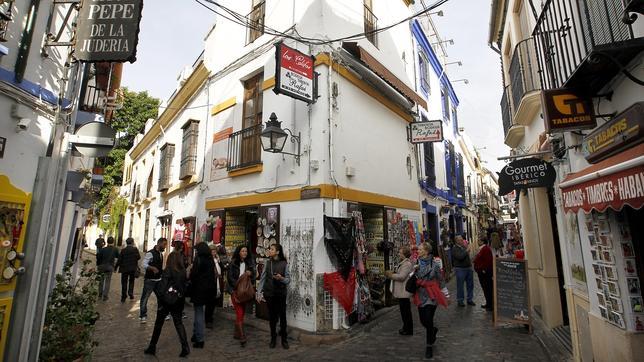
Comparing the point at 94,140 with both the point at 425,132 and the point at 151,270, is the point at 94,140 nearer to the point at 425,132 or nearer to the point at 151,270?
Answer: the point at 151,270

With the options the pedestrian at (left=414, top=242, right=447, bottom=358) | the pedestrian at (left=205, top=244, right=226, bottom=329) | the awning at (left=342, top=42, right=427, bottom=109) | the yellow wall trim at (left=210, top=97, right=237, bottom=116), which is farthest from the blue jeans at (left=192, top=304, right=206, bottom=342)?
the awning at (left=342, top=42, right=427, bottom=109)

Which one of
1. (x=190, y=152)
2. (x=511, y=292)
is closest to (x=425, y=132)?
(x=511, y=292)

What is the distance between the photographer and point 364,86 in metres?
8.43

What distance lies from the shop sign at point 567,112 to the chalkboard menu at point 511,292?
132 inches

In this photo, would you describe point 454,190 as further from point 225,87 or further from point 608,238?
point 608,238

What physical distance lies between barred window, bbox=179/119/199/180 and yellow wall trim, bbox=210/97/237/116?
1246 millimetres

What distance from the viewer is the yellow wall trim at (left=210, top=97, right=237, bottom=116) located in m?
9.30

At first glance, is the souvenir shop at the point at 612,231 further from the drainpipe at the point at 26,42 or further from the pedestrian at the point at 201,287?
the drainpipe at the point at 26,42

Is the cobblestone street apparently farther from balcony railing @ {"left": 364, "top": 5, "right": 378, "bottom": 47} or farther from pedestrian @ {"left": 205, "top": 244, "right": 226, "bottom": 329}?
balcony railing @ {"left": 364, "top": 5, "right": 378, "bottom": 47}

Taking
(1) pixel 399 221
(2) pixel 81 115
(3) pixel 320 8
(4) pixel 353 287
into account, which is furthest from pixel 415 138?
(2) pixel 81 115

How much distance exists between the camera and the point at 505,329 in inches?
255

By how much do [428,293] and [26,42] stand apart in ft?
21.3

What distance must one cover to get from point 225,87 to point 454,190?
39.8 feet

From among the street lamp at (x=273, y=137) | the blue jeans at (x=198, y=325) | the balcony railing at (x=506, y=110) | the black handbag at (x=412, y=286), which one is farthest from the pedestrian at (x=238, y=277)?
the balcony railing at (x=506, y=110)
